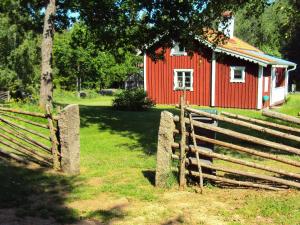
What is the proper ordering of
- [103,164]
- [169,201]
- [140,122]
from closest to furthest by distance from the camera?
[169,201] < [103,164] < [140,122]

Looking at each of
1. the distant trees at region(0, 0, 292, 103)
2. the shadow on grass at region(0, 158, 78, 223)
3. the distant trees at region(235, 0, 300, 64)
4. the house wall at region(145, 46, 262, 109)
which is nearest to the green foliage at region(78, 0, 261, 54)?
the distant trees at region(0, 0, 292, 103)

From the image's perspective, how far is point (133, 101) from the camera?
24.6 meters

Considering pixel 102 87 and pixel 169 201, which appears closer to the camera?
pixel 169 201

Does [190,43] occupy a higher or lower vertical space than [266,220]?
higher

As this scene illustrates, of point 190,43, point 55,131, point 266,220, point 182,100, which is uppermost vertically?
point 190,43

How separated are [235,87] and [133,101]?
7309mm

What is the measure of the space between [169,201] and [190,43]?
9.85 meters

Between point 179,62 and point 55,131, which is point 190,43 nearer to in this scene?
point 55,131

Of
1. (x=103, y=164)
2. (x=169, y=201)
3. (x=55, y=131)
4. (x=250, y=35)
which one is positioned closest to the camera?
(x=169, y=201)

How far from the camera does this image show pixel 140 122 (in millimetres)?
19078

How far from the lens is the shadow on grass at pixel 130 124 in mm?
14538

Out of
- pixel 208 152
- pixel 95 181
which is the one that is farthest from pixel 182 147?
pixel 95 181

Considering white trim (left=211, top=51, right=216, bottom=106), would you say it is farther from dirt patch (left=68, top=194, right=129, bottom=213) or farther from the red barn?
dirt patch (left=68, top=194, right=129, bottom=213)

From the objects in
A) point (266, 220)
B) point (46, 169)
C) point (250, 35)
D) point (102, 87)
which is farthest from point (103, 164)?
point (250, 35)
